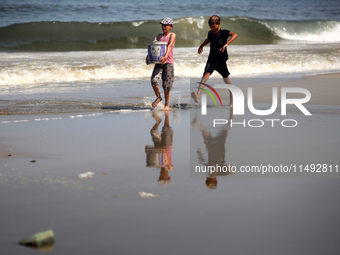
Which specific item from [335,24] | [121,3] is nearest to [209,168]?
[335,24]

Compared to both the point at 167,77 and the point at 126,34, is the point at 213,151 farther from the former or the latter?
the point at 126,34

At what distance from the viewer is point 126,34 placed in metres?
34.3

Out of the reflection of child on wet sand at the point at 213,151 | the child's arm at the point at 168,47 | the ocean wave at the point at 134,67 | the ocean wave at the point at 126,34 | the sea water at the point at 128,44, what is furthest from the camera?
the ocean wave at the point at 126,34

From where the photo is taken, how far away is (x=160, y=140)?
272 inches

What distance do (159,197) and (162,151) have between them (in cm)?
178

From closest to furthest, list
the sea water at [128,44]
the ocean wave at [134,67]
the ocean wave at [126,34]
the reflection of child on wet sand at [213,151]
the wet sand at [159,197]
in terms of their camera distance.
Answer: the wet sand at [159,197]
the reflection of child on wet sand at [213,151]
the sea water at [128,44]
the ocean wave at [134,67]
the ocean wave at [126,34]

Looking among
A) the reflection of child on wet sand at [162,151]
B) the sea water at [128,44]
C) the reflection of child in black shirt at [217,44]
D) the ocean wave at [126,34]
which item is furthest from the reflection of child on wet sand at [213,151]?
the ocean wave at [126,34]

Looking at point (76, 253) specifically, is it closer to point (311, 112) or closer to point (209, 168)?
point (209, 168)

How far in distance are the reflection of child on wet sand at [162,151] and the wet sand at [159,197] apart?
39 mm

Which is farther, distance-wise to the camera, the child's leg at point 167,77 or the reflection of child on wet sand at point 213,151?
the child's leg at point 167,77

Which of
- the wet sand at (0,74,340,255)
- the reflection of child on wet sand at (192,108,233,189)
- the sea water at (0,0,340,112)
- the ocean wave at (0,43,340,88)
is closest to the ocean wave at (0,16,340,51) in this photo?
the sea water at (0,0,340,112)

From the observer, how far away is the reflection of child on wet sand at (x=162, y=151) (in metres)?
5.35

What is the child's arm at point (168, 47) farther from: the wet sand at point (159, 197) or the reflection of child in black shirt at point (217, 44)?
the wet sand at point (159, 197)

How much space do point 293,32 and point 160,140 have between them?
3659 cm
